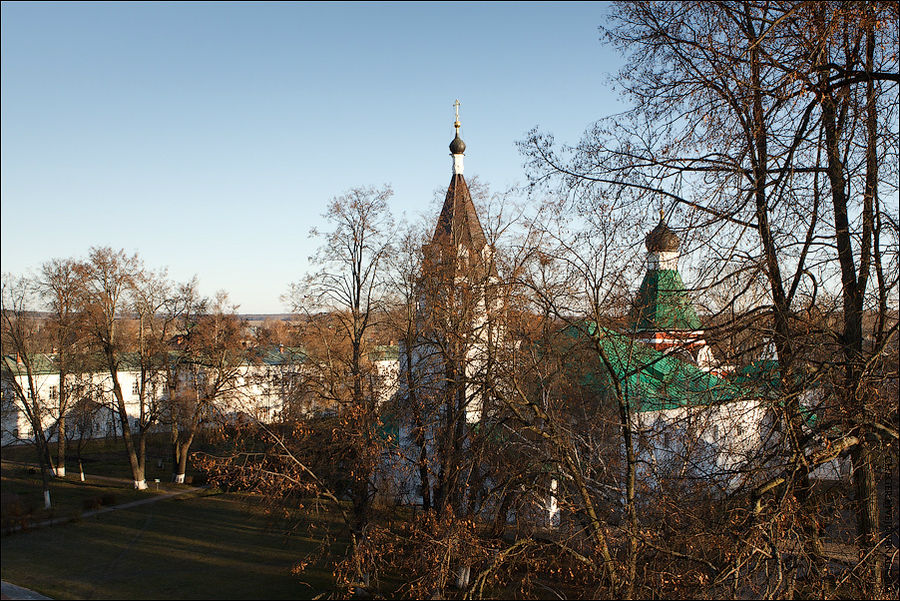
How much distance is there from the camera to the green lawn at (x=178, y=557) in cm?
1537

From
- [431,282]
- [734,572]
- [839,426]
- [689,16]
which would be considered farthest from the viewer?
[431,282]

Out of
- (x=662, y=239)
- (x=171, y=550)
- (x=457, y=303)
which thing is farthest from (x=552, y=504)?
(x=171, y=550)

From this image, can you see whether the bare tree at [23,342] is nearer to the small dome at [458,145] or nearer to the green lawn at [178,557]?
the green lawn at [178,557]

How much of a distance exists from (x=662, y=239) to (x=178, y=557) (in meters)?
16.9

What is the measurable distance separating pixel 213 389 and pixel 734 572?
1018 inches

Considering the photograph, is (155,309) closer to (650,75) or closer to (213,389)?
(213,389)

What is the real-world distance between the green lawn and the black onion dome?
914 cm

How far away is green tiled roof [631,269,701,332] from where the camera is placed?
648cm

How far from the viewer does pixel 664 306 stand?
6.66m

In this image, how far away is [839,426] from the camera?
5867 millimetres

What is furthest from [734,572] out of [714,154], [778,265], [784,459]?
[714,154]

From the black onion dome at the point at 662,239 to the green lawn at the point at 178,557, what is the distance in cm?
914

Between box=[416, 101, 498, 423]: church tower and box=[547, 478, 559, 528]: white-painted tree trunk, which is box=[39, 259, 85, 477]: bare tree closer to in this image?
box=[416, 101, 498, 423]: church tower

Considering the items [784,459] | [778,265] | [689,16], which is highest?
[689,16]
